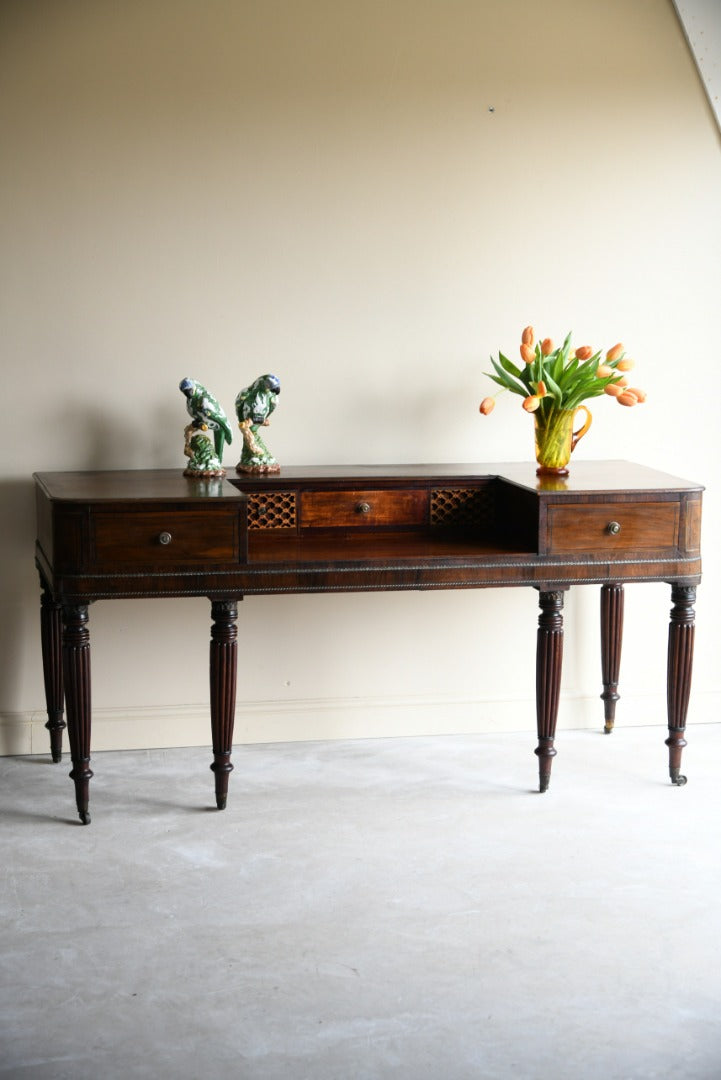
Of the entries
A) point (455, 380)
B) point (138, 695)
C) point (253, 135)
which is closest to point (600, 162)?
point (455, 380)

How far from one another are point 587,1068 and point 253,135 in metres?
2.71

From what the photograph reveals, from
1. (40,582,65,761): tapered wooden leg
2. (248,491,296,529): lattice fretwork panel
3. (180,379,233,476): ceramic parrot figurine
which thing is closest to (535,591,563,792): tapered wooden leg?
(248,491,296,529): lattice fretwork panel

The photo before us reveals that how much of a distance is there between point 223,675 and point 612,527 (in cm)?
110

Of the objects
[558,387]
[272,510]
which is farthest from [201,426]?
[558,387]

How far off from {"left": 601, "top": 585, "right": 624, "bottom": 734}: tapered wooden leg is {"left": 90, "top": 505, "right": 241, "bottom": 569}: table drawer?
1.39 meters

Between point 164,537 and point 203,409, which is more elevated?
point 203,409

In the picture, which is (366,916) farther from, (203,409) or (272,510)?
(203,409)

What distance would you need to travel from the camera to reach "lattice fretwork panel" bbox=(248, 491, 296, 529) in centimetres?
358

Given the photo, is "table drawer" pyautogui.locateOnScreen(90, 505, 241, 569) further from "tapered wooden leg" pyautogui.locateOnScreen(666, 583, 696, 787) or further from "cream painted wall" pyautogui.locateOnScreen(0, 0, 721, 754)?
"tapered wooden leg" pyautogui.locateOnScreen(666, 583, 696, 787)

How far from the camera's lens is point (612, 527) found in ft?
11.2

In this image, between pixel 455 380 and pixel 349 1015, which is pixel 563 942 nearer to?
pixel 349 1015

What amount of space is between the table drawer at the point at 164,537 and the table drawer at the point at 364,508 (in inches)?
16.4

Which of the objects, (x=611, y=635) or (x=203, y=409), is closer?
(x=203, y=409)

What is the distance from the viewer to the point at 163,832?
10.8 feet
